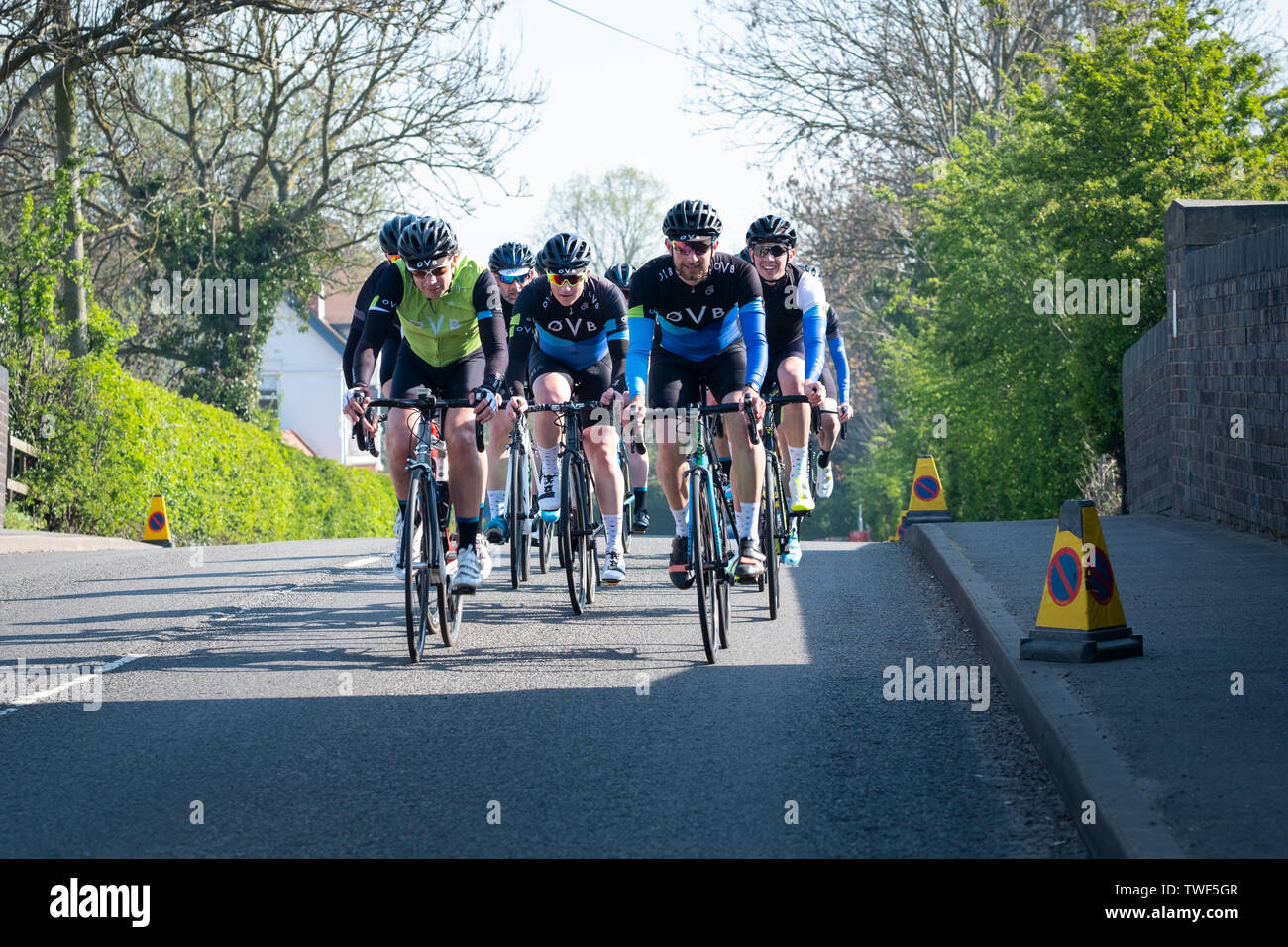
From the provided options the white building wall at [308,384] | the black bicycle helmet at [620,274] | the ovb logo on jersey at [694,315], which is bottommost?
the ovb logo on jersey at [694,315]

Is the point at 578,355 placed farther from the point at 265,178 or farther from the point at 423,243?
the point at 265,178

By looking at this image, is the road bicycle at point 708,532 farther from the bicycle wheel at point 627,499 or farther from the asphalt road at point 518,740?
the bicycle wheel at point 627,499

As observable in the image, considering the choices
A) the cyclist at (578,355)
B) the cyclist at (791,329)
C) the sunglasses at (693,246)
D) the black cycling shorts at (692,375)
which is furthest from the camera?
the cyclist at (791,329)

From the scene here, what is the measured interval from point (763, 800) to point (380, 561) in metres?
9.74

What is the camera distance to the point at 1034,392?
27000 millimetres

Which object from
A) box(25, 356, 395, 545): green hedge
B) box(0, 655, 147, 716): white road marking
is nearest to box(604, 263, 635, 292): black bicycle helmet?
box(0, 655, 147, 716): white road marking

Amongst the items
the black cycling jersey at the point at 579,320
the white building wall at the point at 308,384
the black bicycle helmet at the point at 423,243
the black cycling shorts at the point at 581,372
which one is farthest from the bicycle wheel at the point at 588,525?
the white building wall at the point at 308,384

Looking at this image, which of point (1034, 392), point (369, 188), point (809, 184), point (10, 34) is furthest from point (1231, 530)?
point (809, 184)

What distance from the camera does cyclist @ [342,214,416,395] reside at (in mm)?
8875

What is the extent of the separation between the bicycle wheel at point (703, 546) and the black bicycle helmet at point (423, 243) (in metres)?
1.78

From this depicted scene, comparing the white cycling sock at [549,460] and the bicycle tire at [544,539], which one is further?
the bicycle tire at [544,539]

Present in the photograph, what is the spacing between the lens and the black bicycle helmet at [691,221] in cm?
895

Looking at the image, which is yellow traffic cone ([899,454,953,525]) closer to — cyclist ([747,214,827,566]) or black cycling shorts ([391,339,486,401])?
cyclist ([747,214,827,566])

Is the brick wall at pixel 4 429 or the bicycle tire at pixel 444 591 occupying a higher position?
the brick wall at pixel 4 429
